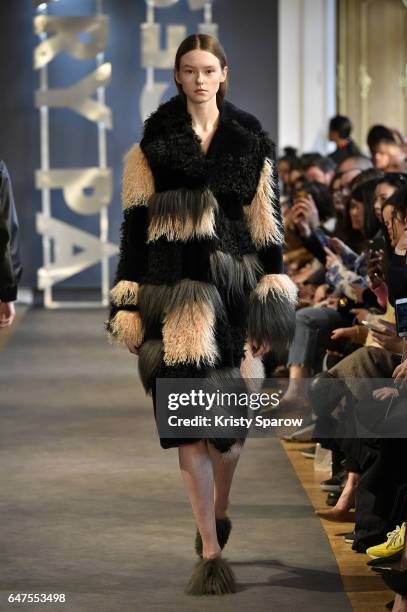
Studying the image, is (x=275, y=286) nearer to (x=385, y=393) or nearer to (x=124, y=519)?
(x=385, y=393)

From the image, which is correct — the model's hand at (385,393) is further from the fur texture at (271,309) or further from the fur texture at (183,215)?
the fur texture at (183,215)

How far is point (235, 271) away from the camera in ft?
11.2

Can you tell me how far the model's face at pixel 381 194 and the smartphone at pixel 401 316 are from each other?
5.26ft

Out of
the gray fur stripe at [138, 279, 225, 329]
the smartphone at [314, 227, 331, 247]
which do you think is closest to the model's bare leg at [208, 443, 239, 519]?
the gray fur stripe at [138, 279, 225, 329]

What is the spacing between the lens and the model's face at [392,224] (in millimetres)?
4141

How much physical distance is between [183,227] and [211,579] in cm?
86

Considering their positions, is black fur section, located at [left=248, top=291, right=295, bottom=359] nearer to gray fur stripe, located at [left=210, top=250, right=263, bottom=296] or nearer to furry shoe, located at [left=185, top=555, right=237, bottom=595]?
gray fur stripe, located at [left=210, top=250, right=263, bottom=296]

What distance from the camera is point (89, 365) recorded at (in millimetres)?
7930

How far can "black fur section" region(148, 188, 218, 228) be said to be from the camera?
11.1 feet

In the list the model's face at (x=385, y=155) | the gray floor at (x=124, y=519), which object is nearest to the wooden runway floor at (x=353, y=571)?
the gray floor at (x=124, y=519)

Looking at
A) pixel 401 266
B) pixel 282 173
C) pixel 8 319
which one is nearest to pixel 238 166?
pixel 401 266

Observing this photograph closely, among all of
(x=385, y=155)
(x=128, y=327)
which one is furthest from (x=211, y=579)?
(x=385, y=155)

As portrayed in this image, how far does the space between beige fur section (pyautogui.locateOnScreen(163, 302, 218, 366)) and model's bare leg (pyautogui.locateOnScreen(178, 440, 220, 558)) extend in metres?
0.21

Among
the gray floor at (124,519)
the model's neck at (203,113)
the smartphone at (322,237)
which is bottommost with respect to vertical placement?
the gray floor at (124,519)
